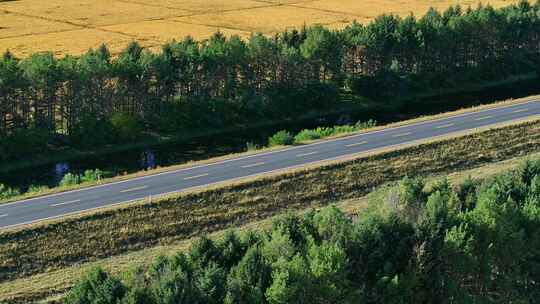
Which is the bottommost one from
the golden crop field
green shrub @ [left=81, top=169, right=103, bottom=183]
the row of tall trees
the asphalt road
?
green shrub @ [left=81, top=169, right=103, bottom=183]

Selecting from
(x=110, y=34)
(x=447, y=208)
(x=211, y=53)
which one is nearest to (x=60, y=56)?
(x=110, y=34)

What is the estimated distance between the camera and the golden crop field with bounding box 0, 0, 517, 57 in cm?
11512

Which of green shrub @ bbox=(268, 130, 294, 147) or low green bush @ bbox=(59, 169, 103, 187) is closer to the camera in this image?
low green bush @ bbox=(59, 169, 103, 187)

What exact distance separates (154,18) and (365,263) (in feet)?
313

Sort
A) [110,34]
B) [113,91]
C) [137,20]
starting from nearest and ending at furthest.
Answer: [113,91] < [110,34] < [137,20]

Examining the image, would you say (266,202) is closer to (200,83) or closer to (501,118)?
(501,118)

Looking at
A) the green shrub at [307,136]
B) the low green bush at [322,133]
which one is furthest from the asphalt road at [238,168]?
the low green bush at [322,133]

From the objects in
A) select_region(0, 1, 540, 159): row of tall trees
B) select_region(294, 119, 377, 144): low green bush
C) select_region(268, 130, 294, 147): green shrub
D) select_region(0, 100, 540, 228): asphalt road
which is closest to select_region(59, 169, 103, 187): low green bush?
select_region(0, 100, 540, 228): asphalt road

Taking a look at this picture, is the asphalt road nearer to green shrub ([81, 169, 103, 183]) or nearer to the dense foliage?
green shrub ([81, 169, 103, 183])

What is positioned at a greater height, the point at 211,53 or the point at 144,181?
the point at 211,53

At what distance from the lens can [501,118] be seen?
251ft

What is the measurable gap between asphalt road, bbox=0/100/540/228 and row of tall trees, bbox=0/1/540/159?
19592 millimetres

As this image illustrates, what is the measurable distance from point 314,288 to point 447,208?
32.6ft

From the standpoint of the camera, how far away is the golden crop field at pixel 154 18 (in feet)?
378
